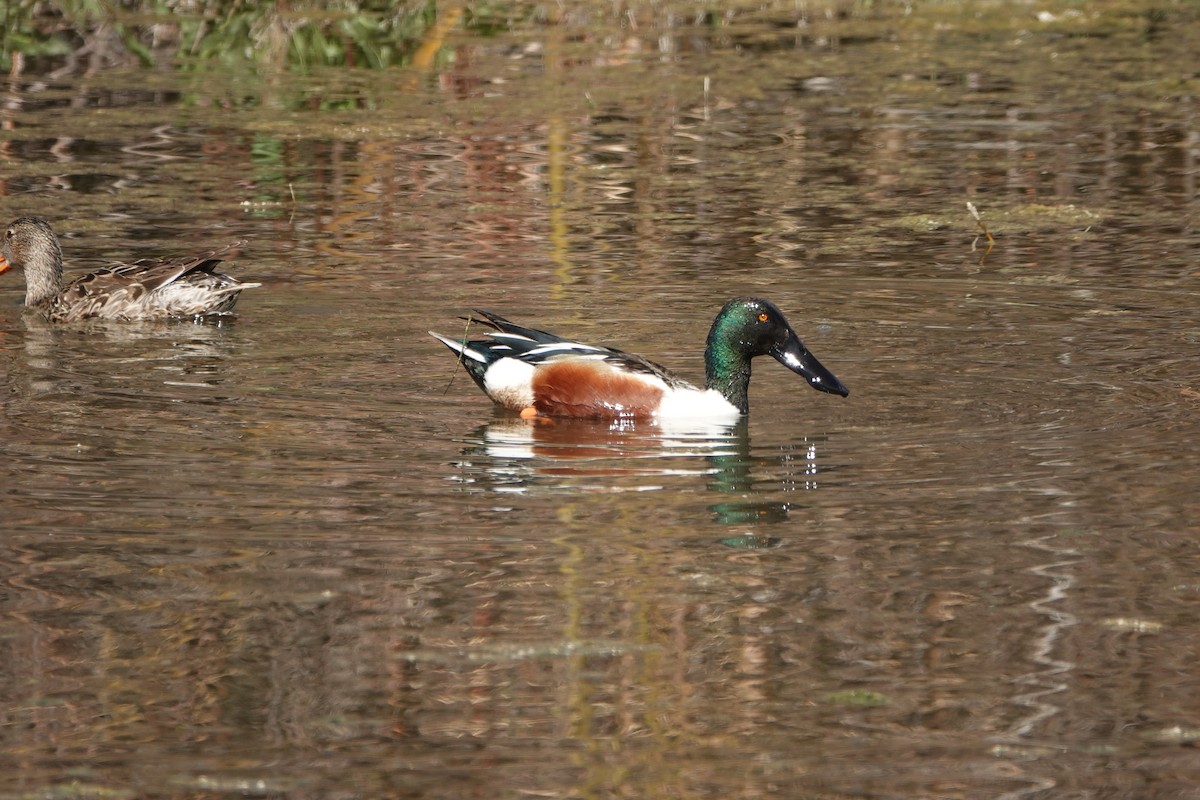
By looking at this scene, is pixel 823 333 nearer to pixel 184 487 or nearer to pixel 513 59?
pixel 184 487

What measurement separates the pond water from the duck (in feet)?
0.57

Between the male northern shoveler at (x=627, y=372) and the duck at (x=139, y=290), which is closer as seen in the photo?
the male northern shoveler at (x=627, y=372)

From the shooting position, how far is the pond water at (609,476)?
4695 mm

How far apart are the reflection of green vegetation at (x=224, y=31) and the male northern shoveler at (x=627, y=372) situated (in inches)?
370

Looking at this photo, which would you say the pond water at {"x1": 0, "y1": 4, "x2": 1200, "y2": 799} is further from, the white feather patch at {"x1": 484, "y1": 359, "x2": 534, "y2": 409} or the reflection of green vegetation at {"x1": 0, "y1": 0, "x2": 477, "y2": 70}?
the reflection of green vegetation at {"x1": 0, "y1": 0, "x2": 477, "y2": 70}

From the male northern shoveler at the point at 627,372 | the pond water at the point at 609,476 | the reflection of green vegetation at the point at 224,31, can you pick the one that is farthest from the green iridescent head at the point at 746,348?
the reflection of green vegetation at the point at 224,31

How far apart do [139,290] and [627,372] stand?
3.08m

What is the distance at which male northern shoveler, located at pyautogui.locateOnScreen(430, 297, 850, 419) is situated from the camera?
7887mm

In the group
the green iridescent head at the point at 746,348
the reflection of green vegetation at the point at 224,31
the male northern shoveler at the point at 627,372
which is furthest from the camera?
the reflection of green vegetation at the point at 224,31

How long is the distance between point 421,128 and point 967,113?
400 cm

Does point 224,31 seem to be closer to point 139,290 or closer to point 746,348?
point 139,290

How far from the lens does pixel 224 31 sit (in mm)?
18031

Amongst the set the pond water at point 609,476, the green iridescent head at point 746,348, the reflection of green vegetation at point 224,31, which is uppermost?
the reflection of green vegetation at point 224,31

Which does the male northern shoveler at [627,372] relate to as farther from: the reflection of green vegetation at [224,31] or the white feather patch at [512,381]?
the reflection of green vegetation at [224,31]
